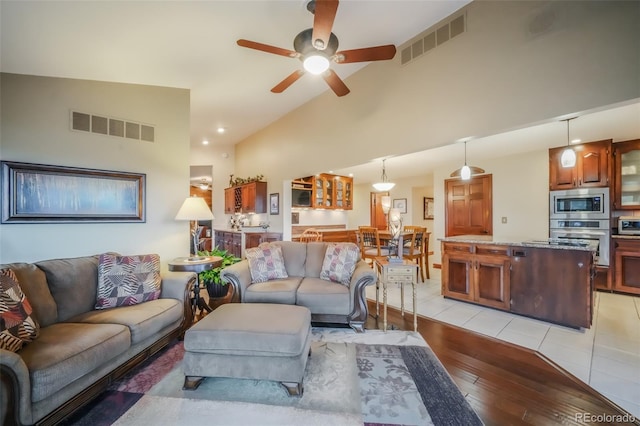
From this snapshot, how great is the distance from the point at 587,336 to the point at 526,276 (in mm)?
724

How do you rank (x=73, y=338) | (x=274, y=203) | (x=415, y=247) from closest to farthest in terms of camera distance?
(x=73, y=338), (x=415, y=247), (x=274, y=203)

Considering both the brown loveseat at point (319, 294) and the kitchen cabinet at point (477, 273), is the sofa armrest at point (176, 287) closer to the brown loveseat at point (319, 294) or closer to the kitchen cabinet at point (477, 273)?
the brown loveseat at point (319, 294)

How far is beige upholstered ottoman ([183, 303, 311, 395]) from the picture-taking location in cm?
175

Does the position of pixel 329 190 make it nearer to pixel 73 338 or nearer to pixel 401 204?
pixel 401 204

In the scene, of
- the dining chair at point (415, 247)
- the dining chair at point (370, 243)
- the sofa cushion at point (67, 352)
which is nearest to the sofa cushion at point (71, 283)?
the sofa cushion at point (67, 352)

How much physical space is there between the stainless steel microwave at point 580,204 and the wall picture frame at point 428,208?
11.1 ft

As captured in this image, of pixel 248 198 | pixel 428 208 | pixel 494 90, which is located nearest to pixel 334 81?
pixel 494 90

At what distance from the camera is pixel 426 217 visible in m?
7.75

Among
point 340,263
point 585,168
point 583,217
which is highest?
point 585,168

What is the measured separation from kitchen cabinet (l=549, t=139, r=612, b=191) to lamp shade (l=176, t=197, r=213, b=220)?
5.52 m

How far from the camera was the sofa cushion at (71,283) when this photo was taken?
6.98 feet

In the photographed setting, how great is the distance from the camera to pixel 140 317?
2066 mm

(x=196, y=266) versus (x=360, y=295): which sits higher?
(x=196, y=266)

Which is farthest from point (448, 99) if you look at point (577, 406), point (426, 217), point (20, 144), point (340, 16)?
point (426, 217)
